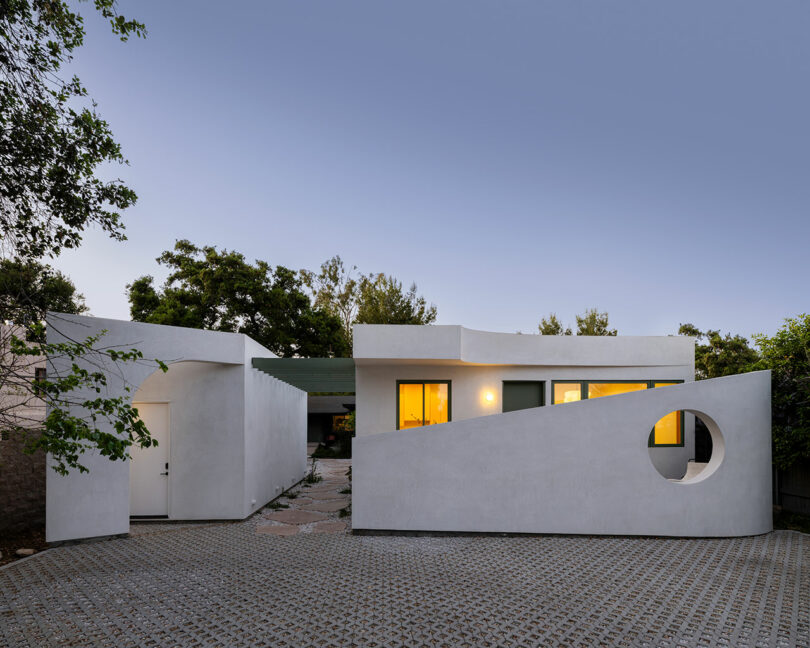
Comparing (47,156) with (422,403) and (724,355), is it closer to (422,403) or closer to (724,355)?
(422,403)

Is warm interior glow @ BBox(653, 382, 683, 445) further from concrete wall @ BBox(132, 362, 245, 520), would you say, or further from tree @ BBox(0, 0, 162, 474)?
tree @ BBox(0, 0, 162, 474)

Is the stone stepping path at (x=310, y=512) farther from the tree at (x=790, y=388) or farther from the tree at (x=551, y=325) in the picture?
the tree at (x=551, y=325)

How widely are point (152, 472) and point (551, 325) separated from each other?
3476 cm

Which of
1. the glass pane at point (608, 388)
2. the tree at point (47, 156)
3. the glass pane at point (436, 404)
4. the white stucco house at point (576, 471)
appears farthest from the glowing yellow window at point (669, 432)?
the tree at point (47, 156)

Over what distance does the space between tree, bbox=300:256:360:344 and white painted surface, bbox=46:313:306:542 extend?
71.7 ft

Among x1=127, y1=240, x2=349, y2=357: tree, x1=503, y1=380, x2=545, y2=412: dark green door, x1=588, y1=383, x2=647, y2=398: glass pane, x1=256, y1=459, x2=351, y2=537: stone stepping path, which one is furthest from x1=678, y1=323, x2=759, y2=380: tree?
x1=127, y1=240, x2=349, y2=357: tree

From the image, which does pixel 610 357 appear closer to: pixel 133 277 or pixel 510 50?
pixel 510 50

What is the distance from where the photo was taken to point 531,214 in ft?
53.6

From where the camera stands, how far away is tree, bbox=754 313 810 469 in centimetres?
820

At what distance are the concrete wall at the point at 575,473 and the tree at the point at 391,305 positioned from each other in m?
22.4

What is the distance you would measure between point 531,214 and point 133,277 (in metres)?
22.5

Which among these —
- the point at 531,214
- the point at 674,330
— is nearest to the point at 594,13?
the point at 531,214

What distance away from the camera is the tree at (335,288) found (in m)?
31.8

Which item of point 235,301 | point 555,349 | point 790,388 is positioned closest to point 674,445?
point 790,388
